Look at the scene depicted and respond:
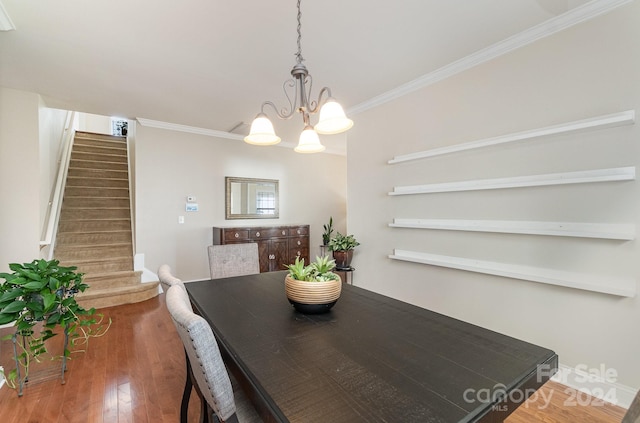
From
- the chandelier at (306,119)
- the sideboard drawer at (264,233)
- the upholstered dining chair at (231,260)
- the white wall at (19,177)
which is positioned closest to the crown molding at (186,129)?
the white wall at (19,177)

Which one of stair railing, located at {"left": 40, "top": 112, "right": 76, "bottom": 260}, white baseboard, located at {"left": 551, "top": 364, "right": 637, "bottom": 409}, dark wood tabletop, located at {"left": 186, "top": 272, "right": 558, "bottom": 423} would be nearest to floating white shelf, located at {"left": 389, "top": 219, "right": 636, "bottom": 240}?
white baseboard, located at {"left": 551, "top": 364, "right": 637, "bottom": 409}

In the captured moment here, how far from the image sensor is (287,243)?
187 inches

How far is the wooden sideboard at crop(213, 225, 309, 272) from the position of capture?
4.24 m

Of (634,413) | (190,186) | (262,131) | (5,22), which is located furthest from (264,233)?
(634,413)

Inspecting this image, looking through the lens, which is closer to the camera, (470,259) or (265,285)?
(265,285)

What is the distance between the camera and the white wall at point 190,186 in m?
4.02

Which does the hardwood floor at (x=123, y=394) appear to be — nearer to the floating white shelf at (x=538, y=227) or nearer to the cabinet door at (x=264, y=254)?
the floating white shelf at (x=538, y=227)

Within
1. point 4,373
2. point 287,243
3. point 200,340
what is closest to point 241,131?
point 287,243

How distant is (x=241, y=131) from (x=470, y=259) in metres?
3.76

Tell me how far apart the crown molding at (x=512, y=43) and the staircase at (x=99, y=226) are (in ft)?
13.5

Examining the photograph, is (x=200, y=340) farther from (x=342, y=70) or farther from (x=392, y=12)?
(x=342, y=70)

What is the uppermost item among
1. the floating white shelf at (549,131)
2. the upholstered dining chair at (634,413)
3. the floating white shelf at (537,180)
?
the floating white shelf at (549,131)

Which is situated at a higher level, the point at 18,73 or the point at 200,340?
the point at 18,73

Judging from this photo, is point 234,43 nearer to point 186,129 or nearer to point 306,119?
point 306,119
